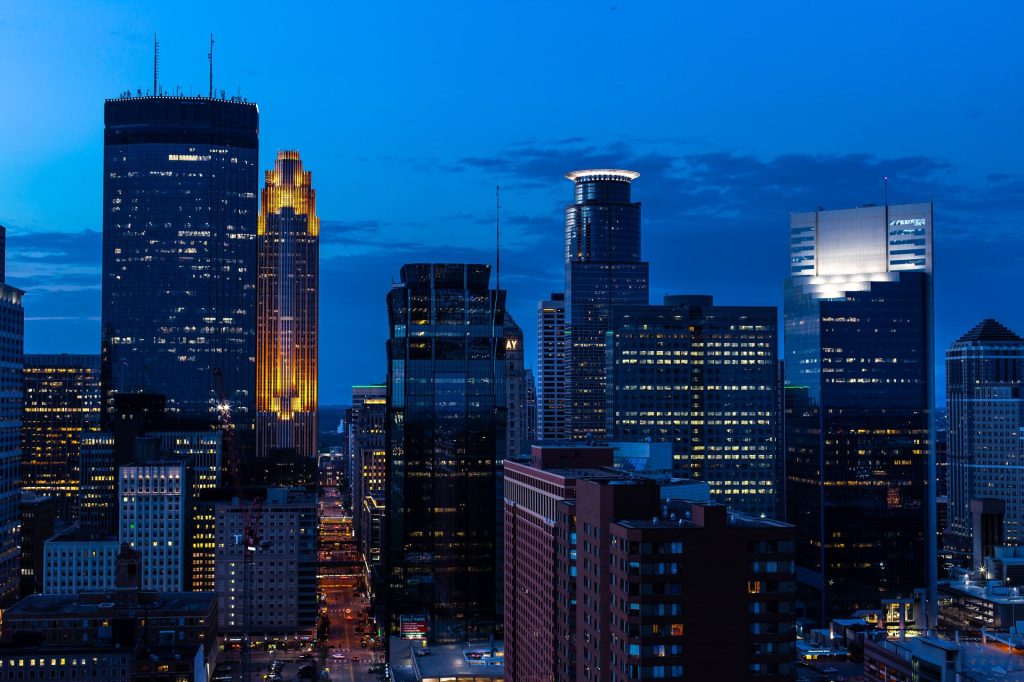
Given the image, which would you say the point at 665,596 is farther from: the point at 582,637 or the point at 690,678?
the point at 582,637

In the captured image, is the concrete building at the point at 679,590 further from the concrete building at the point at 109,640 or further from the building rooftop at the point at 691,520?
the concrete building at the point at 109,640

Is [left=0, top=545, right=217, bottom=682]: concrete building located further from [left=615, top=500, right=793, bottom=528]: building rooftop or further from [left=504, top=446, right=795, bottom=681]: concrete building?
[left=615, top=500, right=793, bottom=528]: building rooftop

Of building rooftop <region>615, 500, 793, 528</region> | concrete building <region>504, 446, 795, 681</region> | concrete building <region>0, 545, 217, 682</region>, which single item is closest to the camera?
concrete building <region>504, 446, 795, 681</region>

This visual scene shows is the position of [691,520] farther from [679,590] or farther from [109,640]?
[109,640]

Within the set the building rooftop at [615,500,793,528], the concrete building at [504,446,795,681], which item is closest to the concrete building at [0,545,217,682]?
the concrete building at [504,446,795,681]

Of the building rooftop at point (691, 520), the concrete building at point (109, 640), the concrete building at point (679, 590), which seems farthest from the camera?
the concrete building at point (109, 640)

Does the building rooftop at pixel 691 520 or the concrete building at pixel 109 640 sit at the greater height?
the building rooftop at pixel 691 520

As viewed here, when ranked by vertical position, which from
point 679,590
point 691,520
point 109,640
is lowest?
point 109,640

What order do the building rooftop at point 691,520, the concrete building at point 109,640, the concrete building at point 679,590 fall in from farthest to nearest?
the concrete building at point 109,640 → the building rooftop at point 691,520 → the concrete building at point 679,590

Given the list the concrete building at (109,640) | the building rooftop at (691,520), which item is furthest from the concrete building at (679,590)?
the concrete building at (109,640)

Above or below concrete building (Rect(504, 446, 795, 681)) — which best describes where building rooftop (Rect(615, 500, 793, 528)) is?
above

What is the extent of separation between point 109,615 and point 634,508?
124641 millimetres

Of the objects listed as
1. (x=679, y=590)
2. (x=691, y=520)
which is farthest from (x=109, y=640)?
(x=679, y=590)

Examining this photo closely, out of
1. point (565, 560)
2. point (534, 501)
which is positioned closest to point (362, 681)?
point (534, 501)
